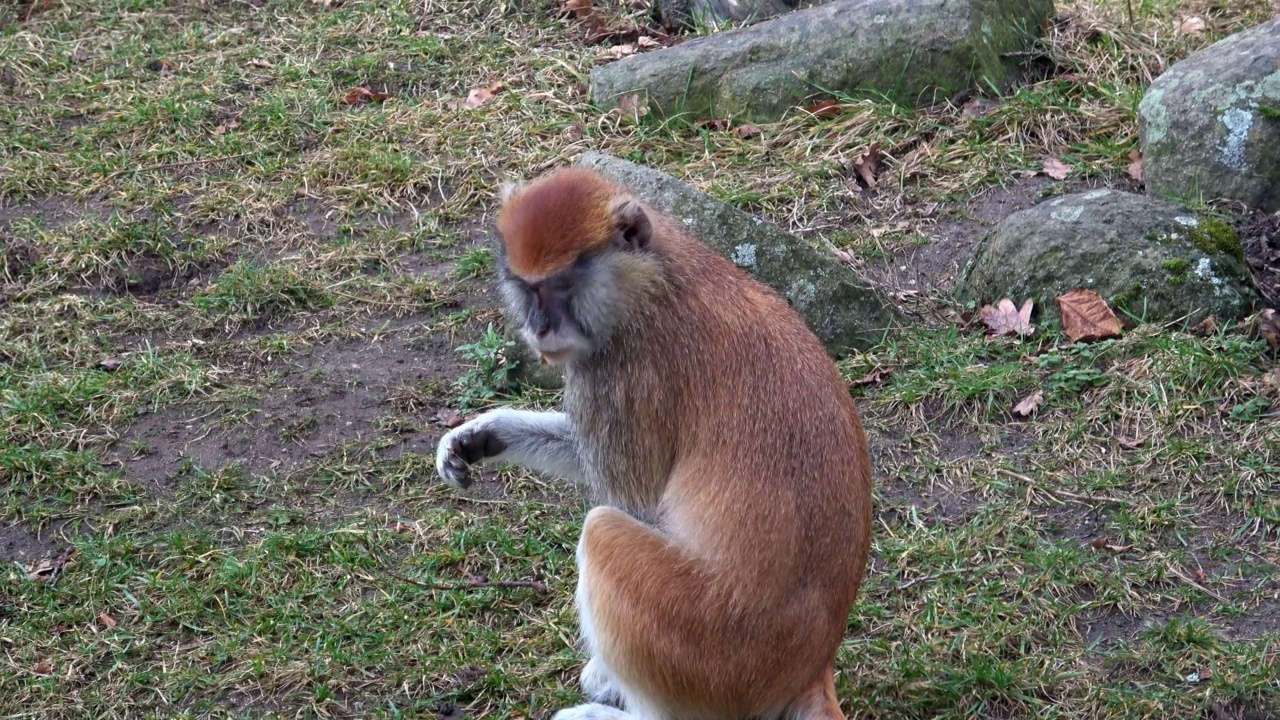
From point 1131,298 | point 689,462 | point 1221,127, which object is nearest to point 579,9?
point 1221,127

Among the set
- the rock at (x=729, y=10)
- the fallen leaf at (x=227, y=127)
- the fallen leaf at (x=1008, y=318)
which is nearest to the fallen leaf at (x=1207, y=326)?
the fallen leaf at (x=1008, y=318)

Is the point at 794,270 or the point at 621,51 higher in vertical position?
the point at 621,51

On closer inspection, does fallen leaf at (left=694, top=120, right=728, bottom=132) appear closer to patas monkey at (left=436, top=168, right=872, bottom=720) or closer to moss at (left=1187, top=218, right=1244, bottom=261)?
moss at (left=1187, top=218, right=1244, bottom=261)

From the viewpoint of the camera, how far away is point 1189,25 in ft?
24.6

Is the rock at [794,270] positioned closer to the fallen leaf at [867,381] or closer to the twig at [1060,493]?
the fallen leaf at [867,381]

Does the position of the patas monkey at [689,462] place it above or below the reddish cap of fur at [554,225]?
below

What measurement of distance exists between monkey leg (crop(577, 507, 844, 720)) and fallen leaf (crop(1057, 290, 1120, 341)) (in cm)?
243

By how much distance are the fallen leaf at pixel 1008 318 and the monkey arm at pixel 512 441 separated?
226 centimetres

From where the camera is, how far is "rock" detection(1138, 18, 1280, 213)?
590cm

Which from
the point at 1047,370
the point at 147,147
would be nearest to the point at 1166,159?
the point at 1047,370

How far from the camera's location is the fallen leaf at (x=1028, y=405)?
5180mm

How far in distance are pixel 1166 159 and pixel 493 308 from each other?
317 cm

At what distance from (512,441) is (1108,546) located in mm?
2081

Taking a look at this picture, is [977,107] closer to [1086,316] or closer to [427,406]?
[1086,316]
